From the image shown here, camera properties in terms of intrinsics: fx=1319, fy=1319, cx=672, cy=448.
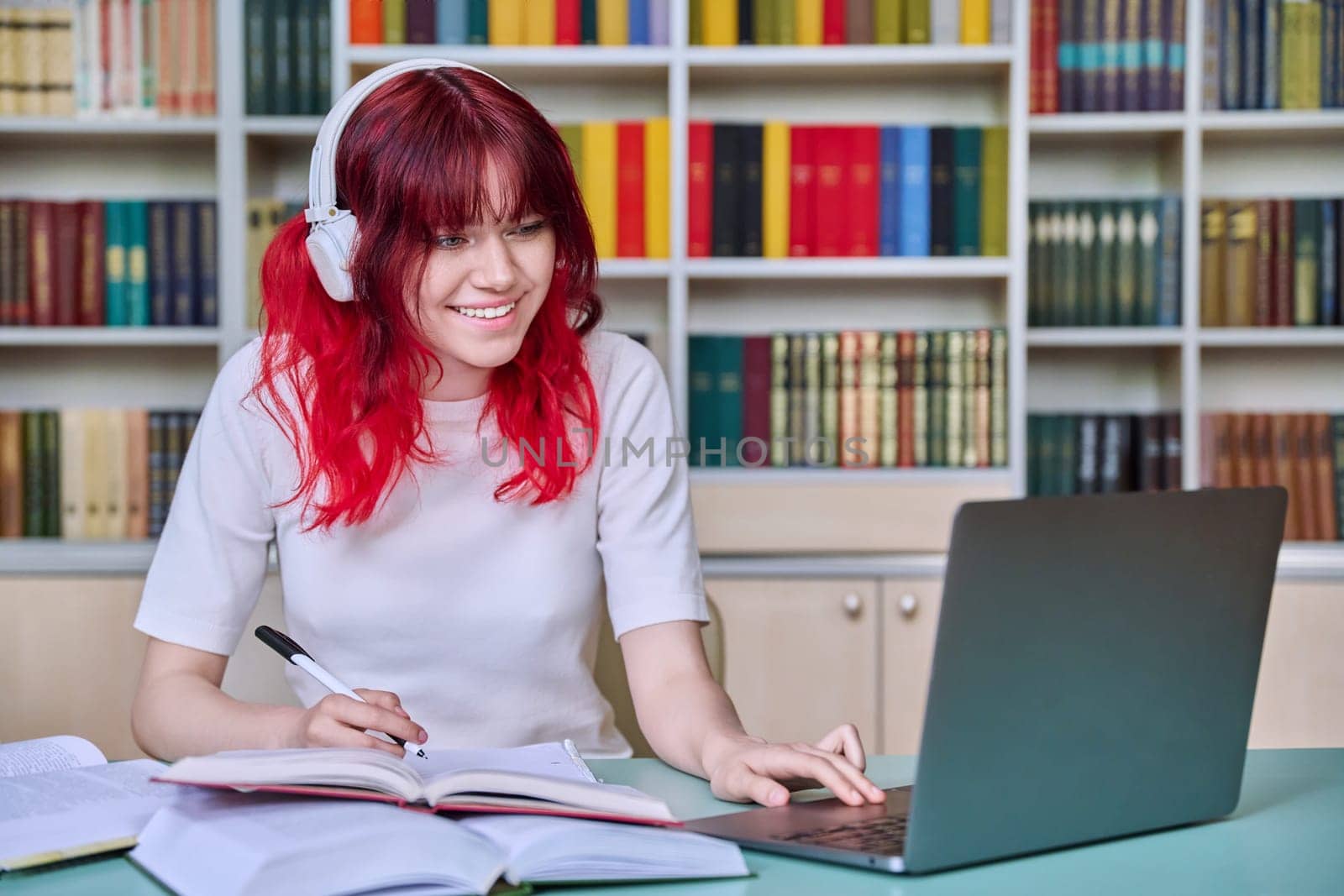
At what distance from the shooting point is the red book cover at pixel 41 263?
240 centimetres

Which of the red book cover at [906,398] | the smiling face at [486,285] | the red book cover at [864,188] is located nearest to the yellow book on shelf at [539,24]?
the red book cover at [864,188]

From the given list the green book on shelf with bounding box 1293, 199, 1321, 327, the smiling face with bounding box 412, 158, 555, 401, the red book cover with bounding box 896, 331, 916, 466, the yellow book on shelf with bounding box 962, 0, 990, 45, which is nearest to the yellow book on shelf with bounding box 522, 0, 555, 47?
the yellow book on shelf with bounding box 962, 0, 990, 45

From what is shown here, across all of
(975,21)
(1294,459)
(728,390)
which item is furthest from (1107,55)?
(728,390)

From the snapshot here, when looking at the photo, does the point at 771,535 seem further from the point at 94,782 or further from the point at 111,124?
the point at 94,782

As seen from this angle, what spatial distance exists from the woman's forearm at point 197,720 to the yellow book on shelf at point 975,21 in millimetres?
1787

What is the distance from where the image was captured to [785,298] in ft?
8.66

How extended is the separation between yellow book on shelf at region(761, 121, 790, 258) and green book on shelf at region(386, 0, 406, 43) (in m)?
0.68

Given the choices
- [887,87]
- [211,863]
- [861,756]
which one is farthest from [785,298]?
[211,863]

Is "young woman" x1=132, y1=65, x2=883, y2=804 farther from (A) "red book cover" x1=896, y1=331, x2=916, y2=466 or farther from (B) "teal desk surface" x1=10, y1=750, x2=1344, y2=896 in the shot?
(A) "red book cover" x1=896, y1=331, x2=916, y2=466

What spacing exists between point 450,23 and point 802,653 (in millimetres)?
1283

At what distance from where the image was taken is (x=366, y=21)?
2.35 metres

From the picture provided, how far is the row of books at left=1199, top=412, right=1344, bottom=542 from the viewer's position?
7.97ft

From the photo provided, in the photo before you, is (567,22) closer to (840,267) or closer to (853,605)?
(840,267)

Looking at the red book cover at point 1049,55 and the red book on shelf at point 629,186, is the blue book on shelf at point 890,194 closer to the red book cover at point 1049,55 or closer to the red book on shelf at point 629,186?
the red book cover at point 1049,55
